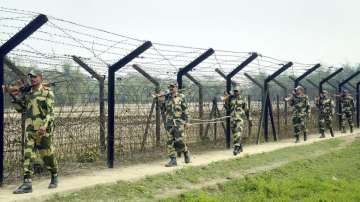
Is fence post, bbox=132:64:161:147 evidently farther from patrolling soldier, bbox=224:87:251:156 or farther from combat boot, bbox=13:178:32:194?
combat boot, bbox=13:178:32:194

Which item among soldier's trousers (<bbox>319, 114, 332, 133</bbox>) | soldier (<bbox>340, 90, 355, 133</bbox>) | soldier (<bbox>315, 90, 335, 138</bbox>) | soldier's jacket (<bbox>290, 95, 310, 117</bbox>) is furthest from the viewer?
soldier (<bbox>340, 90, 355, 133</bbox>)

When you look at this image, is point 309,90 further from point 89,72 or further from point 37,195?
point 37,195

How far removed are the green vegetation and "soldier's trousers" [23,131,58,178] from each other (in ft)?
2.23

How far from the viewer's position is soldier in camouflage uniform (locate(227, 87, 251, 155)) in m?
12.4

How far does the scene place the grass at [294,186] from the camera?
24.5ft

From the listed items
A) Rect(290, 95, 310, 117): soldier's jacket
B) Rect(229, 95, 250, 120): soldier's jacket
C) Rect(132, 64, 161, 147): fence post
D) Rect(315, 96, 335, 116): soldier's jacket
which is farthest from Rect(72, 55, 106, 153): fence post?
Rect(315, 96, 335, 116): soldier's jacket

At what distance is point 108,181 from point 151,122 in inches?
140

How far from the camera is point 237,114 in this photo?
12.6 meters

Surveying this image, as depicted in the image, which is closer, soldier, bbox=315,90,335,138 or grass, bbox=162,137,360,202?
grass, bbox=162,137,360,202

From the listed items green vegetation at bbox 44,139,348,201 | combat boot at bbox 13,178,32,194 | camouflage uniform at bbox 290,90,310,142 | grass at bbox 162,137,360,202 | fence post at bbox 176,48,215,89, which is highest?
fence post at bbox 176,48,215,89

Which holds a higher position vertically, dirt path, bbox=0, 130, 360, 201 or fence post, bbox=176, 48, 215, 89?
fence post, bbox=176, 48, 215, 89

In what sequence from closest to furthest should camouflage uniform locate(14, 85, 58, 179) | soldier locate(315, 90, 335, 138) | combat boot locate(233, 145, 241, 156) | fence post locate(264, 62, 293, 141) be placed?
camouflage uniform locate(14, 85, 58, 179) → combat boot locate(233, 145, 241, 156) → fence post locate(264, 62, 293, 141) → soldier locate(315, 90, 335, 138)

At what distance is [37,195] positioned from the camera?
695 centimetres

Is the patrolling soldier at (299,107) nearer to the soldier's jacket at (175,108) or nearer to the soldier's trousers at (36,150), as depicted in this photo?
the soldier's jacket at (175,108)
